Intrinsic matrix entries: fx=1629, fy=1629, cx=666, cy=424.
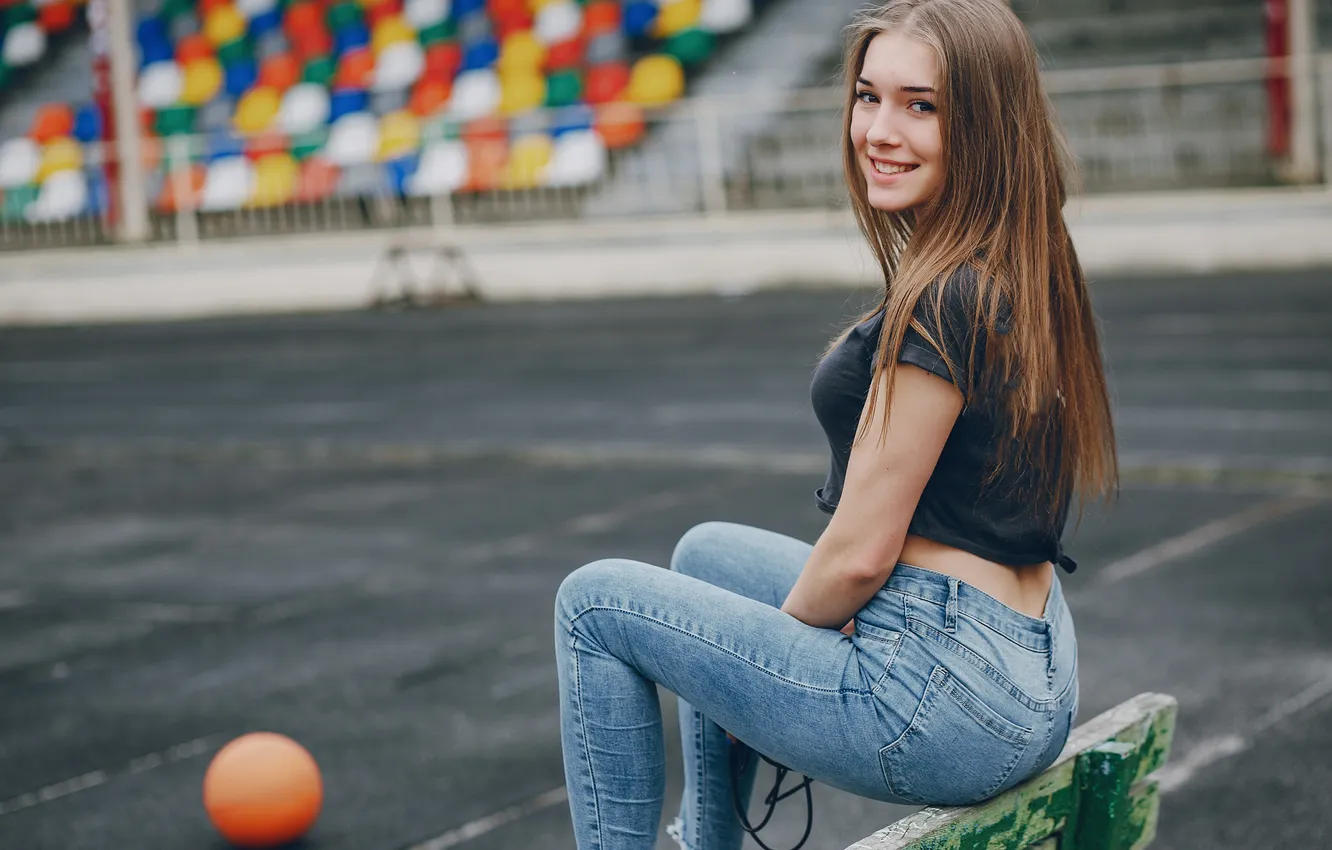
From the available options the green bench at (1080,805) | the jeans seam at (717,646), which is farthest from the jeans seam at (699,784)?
the green bench at (1080,805)

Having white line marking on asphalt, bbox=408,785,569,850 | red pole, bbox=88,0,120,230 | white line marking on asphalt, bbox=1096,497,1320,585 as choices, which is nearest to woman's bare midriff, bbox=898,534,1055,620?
white line marking on asphalt, bbox=408,785,569,850

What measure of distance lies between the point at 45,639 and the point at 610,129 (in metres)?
13.3

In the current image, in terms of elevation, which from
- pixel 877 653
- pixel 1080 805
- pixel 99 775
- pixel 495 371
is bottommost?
pixel 495 371

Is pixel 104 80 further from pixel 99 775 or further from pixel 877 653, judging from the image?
pixel 877 653

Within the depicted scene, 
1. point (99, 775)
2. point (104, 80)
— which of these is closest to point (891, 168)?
point (99, 775)

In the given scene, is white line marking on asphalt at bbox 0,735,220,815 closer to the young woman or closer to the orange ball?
the orange ball

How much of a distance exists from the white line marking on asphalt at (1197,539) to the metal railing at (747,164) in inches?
269

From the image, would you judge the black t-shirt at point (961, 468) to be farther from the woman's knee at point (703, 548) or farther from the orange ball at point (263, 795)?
the orange ball at point (263, 795)

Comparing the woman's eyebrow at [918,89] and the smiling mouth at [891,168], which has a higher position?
the woman's eyebrow at [918,89]

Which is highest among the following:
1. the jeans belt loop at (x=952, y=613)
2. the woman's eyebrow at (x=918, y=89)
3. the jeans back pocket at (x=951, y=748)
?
the woman's eyebrow at (x=918, y=89)

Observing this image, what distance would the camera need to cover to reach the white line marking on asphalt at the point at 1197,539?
573 cm

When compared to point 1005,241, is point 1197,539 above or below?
below

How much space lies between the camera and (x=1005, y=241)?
2.43 metres

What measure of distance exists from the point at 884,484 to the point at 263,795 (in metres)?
2.00
